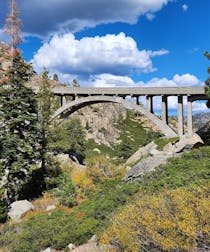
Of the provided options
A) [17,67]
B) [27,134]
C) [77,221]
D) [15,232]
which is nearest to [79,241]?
[77,221]

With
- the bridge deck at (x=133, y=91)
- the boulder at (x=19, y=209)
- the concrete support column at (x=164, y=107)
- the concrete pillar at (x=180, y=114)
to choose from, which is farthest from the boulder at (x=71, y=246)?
the concrete support column at (x=164, y=107)

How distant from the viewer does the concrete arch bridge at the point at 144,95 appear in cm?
3158

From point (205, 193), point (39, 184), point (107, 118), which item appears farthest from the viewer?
point (107, 118)

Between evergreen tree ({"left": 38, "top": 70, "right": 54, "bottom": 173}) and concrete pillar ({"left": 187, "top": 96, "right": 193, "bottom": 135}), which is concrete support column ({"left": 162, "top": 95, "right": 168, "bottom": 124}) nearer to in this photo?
concrete pillar ({"left": 187, "top": 96, "right": 193, "bottom": 135})

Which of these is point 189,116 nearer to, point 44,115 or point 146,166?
point 146,166

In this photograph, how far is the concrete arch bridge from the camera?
104 ft

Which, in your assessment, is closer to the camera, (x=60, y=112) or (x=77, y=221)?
(x=77, y=221)

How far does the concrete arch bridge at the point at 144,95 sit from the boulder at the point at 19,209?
1176 cm

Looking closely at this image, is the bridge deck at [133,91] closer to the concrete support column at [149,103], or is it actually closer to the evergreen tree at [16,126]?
the concrete support column at [149,103]

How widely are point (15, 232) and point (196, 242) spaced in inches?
405

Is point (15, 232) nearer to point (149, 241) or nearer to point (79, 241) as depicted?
point (79, 241)

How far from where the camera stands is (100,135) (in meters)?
90.4

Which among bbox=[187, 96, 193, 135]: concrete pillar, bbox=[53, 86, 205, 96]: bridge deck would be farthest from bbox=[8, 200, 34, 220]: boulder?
bbox=[53, 86, 205, 96]: bridge deck

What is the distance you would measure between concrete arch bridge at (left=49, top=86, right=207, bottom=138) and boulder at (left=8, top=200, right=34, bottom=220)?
11.8 meters
